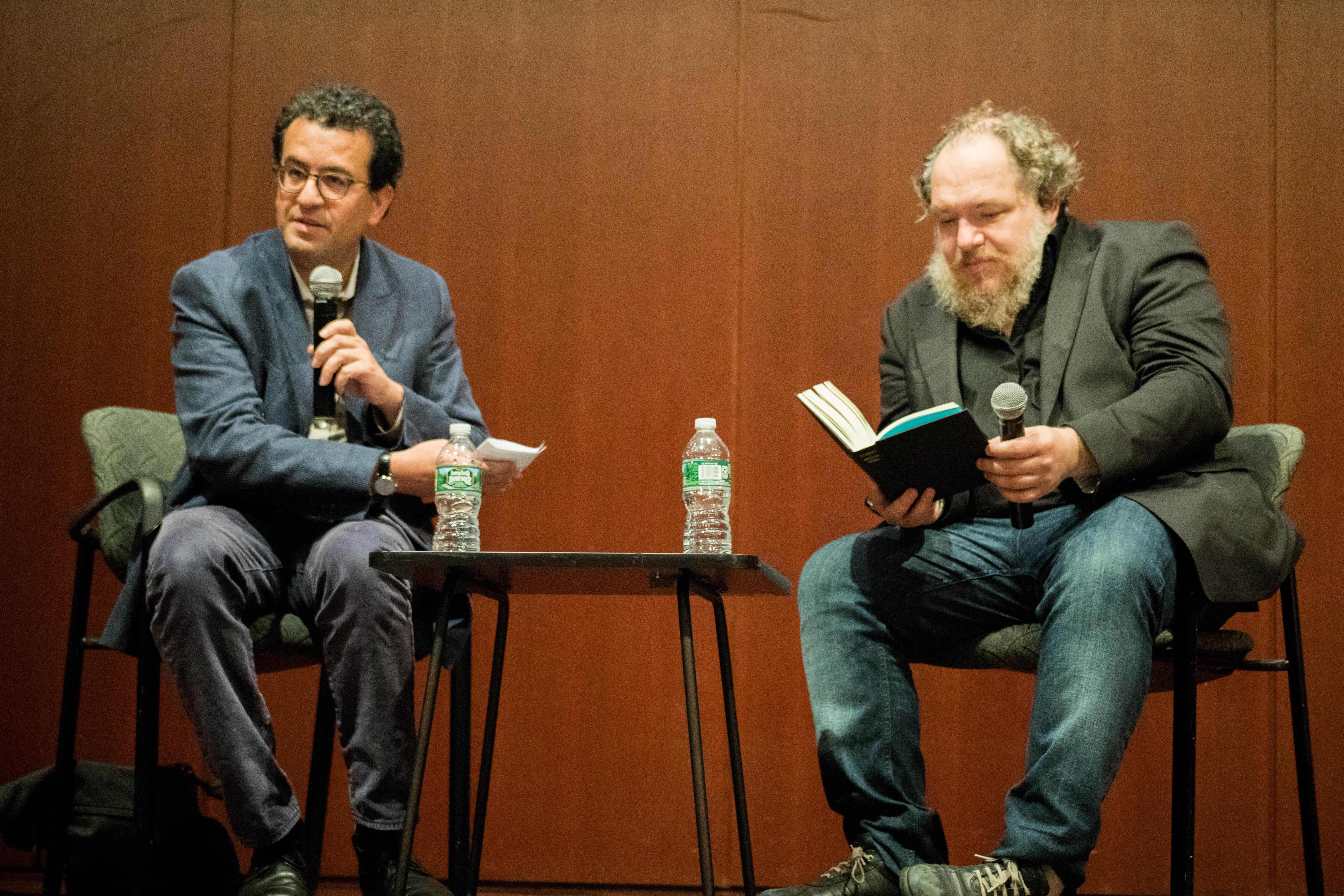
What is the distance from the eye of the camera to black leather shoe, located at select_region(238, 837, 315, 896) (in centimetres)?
179

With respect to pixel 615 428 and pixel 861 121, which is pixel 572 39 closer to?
pixel 861 121

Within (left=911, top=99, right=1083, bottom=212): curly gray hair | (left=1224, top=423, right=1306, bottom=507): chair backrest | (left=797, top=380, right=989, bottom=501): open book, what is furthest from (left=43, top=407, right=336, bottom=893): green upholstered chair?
(left=1224, top=423, right=1306, bottom=507): chair backrest

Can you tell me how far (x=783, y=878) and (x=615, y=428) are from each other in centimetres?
120

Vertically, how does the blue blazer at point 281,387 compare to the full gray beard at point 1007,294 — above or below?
below

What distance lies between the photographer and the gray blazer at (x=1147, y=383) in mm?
1858

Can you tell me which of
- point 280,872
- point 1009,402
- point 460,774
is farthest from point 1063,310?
point 280,872

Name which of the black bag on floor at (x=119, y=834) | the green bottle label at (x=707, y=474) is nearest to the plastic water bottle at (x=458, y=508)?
the green bottle label at (x=707, y=474)

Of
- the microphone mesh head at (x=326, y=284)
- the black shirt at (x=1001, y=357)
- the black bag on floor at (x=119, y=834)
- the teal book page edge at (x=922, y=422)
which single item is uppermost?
the microphone mesh head at (x=326, y=284)

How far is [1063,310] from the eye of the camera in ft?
7.05

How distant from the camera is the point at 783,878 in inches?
118

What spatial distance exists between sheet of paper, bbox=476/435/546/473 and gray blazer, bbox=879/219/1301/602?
0.76 meters

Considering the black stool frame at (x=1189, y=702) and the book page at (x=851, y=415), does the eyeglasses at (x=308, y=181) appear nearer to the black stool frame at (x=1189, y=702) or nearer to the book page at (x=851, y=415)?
the book page at (x=851, y=415)

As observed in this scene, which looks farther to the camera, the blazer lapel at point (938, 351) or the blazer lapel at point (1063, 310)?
the blazer lapel at point (938, 351)

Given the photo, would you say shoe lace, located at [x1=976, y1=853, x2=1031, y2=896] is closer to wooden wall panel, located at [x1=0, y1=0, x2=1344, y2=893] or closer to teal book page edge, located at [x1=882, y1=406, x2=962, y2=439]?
teal book page edge, located at [x1=882, y1=406, x2=962, y2=439]
